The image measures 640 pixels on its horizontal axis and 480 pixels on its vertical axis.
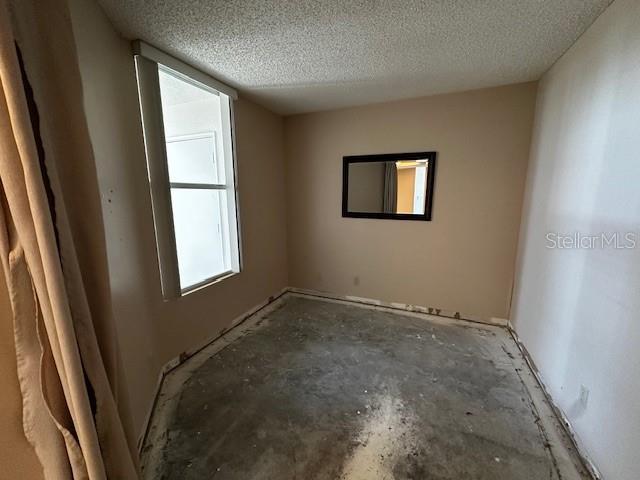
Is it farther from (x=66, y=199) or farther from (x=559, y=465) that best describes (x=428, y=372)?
(x=66, y=199)

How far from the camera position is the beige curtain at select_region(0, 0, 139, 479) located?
0.62 meters

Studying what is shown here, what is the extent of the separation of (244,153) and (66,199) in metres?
2.19

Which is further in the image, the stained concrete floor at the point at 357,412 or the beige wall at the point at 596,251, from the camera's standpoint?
the stained concrete floor at the point at 357,412

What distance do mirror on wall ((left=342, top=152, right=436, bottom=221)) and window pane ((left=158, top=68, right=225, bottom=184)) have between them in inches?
57.0

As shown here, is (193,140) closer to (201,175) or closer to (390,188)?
(201,175)

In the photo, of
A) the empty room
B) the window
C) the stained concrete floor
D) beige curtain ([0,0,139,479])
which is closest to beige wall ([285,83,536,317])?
the empty room

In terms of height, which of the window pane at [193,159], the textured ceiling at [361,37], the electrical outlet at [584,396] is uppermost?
the textured ceiling at [361,37]

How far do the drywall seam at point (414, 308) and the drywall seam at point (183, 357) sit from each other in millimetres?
547

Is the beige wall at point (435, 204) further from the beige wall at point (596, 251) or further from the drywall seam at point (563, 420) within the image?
the drywall seam at point (563, 420)

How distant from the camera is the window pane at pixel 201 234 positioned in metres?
2.57

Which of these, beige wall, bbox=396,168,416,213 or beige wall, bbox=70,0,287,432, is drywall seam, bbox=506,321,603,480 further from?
beige wall, bbox=70,0,287,432

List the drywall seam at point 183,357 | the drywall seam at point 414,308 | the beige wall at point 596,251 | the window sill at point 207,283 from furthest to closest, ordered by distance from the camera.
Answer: the drywall seam at point 414,308, the window sill at point 207,283, the drywall seam at point 183,357, the beige wall at point 596,251

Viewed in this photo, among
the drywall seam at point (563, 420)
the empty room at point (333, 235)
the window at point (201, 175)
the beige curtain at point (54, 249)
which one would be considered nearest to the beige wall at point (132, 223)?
the empty room at point (333, 235)

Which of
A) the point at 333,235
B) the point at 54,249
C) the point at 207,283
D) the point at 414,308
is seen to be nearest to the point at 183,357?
the point at 207,283
